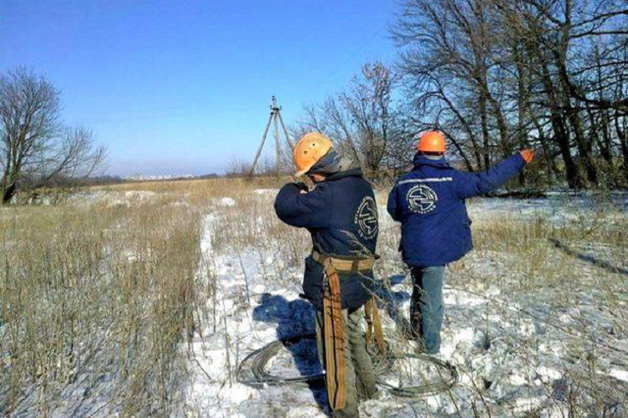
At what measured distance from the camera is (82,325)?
346 centimetres

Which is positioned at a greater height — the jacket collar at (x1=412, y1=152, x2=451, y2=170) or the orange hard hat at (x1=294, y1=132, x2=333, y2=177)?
the orange hard hat at (x1=294, y1=132, x2=333, y2=177)

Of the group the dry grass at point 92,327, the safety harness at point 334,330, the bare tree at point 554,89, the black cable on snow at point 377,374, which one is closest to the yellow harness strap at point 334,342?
the safety harness at point 334,330

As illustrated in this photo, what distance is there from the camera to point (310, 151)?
2.34 m

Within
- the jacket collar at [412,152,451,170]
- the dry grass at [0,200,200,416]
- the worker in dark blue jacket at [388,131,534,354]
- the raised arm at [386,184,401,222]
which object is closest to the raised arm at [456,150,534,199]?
the worker in dark blue jacket at [388,131,534,354]

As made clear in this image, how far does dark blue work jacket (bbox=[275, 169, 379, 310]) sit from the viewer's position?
232cm

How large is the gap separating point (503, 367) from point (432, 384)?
2.07 ft

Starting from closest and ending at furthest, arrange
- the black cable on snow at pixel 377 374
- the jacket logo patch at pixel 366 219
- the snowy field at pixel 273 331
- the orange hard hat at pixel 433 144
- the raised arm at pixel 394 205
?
1. the jacket logo patch at pixel 366 219
2. the snowy field at pixel 273 331
3. the black cable on snow at pixel 377 374
4. the orange hard hat at pixel 433 144
5. the raised arm at pixel 394 205

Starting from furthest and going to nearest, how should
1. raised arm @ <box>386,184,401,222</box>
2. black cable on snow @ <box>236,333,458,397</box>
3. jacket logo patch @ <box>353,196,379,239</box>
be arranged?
raised arm @ <box>386,184,401,222</box>
black cable on snow @ <box>236,333,458,397</box>
jacket logo patch @ <box>353,196,379,239</box>

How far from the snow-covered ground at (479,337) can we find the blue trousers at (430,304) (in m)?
0.15

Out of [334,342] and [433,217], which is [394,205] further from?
[334,342]

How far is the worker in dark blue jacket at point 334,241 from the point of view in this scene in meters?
2.33

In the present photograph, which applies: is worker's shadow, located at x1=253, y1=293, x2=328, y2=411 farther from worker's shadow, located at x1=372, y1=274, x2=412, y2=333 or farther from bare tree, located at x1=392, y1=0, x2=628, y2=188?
bare tree, located at x1=392, y1=0, x2=628, y2=188

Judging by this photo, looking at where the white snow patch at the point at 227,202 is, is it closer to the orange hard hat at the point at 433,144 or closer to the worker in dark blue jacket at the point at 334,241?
the orange hard hat at the point at 433,144

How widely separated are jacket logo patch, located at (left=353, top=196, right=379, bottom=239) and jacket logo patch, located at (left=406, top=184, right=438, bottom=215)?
0.69 m
